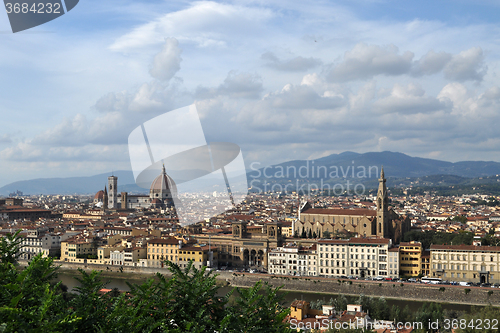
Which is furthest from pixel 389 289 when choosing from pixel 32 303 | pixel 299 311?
pixel 32 303

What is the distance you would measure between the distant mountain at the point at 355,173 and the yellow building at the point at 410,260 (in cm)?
3467

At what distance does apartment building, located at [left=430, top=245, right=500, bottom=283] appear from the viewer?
53.0ft

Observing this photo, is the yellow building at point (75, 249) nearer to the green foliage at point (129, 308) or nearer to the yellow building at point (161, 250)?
the yellow building at point (161, 250)

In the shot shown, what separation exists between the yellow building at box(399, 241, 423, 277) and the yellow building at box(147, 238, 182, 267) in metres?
7.81

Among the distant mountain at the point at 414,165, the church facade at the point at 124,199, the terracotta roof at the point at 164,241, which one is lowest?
the terracotta roof at the point at 164,241

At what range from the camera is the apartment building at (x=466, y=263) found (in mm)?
16141

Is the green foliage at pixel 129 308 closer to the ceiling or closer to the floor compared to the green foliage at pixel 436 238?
closer to the ceiling

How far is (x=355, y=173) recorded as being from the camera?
410 ft

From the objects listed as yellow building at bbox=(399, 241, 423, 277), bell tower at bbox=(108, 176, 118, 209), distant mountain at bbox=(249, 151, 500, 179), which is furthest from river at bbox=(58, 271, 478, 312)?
distant mountain at bbox=(249, 151, 500, 179)

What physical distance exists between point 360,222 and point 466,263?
7.99m

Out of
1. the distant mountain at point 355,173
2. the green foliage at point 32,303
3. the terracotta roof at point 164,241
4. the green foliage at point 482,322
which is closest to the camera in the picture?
the green foliage at point 32,303

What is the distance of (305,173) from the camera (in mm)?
94875

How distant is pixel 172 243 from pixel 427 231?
452 inches

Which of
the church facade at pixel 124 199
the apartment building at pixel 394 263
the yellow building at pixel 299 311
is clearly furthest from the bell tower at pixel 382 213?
the church facade at pixel 124 199
